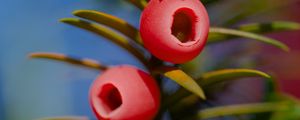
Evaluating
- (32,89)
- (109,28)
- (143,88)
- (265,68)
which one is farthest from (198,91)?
(32,89)

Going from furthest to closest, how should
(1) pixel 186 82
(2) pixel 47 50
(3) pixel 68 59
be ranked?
(2) pixel 47 50, (3) pixel 68 59, (1) pixel 186 82

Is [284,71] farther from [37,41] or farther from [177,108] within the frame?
[37,41]

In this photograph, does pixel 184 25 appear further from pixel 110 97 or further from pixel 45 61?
pixel 45 61

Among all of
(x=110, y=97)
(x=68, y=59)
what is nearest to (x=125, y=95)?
(x=110, y=97)

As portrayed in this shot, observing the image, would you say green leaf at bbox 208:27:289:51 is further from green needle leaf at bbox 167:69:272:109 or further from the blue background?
the blue background

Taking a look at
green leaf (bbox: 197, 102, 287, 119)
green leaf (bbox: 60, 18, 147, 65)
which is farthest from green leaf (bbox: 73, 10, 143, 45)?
green leaf (bbox: 197, 102, 287, 119)

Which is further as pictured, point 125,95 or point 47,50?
point 47,50

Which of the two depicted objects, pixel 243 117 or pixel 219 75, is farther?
pixel 243 117
